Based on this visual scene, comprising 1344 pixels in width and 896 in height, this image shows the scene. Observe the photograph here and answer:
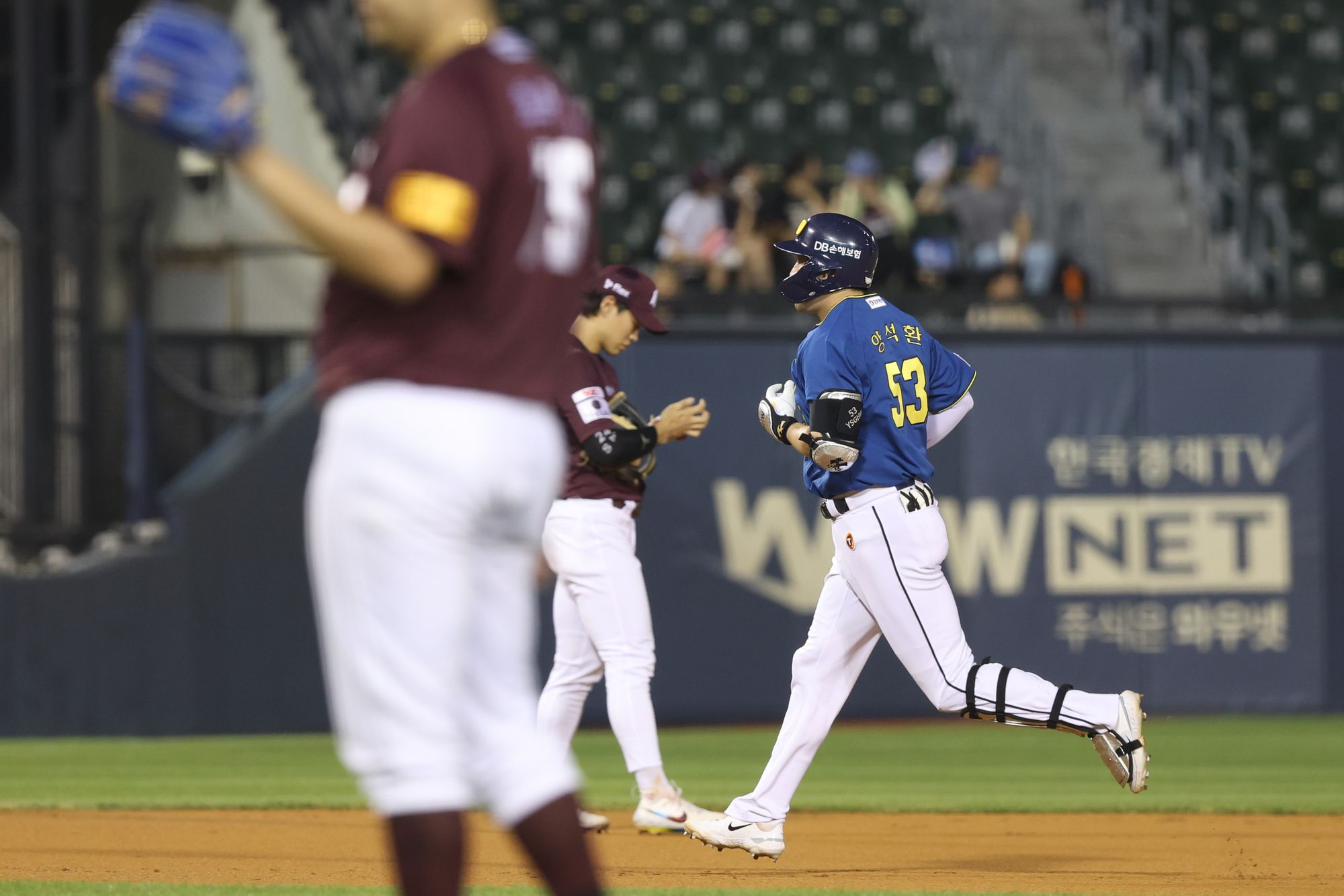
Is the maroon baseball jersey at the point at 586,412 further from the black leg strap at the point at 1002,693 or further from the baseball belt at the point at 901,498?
the black leg strap at the point at 1002,693

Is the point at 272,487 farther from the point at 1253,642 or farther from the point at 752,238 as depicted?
the point at 1253,642

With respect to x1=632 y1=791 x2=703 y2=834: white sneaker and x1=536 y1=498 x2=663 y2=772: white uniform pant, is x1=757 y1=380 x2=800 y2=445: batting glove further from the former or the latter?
x1=632 y1=791 x2=703 y2=834: white sneaker

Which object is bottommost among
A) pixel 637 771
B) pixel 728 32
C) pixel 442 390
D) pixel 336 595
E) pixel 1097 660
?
pixel 1097 660

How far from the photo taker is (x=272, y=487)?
11211mm

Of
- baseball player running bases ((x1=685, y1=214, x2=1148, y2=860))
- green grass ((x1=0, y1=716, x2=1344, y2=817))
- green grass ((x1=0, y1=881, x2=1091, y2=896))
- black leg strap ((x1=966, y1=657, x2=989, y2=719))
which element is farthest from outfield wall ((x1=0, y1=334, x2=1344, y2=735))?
black leg strap ((x1=966, y1=657, x2=989, y2=719))

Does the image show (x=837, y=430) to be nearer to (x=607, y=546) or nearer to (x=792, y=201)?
(x=607, y=546)

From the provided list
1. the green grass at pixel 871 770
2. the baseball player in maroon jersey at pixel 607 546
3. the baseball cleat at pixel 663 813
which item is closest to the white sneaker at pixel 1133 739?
the baseball cleat at pixel 663 813

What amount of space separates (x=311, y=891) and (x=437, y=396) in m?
2.73

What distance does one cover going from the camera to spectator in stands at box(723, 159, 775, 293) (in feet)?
44.0

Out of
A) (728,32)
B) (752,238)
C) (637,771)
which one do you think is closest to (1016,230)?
(752,238)

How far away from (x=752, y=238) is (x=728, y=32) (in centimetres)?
545

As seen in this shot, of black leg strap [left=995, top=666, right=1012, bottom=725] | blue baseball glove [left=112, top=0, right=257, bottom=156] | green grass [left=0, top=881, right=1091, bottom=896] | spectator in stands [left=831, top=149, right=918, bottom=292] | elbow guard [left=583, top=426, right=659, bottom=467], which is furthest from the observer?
spectator in stands [left=831, top=149, right=918, bottom=292]

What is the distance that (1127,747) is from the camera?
5.71 meters

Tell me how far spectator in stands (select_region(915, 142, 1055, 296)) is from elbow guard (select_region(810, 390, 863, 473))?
8.11 meters
